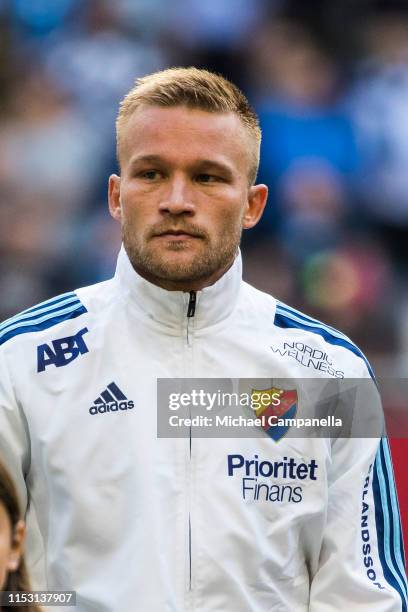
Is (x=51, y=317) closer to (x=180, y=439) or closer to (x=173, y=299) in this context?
(x=173, y=299)

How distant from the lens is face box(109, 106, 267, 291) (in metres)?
2.52

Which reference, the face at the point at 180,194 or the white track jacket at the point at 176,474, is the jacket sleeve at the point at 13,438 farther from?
the face at the point at 180,194

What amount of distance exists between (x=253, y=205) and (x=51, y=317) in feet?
1.92

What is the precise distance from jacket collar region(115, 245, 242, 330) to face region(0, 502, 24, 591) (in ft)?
2.16

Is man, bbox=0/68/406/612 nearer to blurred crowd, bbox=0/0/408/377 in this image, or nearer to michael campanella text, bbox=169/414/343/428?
michael campanella text, bbox=169/414/343/428

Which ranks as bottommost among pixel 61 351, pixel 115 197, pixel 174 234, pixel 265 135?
pixel 61 351

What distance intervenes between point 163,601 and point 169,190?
0.90m

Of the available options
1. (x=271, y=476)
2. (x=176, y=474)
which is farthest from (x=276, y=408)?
(x=176, y=474)

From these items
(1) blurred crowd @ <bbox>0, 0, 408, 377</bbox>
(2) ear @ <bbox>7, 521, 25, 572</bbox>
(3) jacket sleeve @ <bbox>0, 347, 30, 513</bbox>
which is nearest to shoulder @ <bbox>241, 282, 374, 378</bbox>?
(3) jacket sleeve @ <bbox>0, 347, 30, 513</bbox>

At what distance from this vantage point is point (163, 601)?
2.35m

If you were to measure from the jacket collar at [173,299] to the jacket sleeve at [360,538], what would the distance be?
0.41 m

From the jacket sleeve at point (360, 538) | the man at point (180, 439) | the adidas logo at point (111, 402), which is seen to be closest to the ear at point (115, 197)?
the man at point (180, 439)

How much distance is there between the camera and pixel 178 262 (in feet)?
8.28

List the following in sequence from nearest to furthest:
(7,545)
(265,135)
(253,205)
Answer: (7,545), (253,205), (265,135)
